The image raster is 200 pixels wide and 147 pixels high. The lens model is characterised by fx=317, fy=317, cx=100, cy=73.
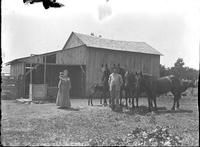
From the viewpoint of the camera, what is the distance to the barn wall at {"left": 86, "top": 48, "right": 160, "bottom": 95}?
2901 cm

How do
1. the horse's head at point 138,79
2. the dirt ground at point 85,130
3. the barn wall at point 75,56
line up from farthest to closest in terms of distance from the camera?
the barn wall at point 75,56 < the horse's head at point 138,79 < the dirt ground at point 85,130

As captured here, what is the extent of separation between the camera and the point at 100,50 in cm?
3008

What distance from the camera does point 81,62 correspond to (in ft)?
96.1

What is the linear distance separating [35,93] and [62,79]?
6524 millimetres

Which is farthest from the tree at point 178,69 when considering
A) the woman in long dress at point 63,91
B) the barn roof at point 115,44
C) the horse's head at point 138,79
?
the woman in long dress at point 63,91

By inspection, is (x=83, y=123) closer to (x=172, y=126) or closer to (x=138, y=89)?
(x=172, y=126)

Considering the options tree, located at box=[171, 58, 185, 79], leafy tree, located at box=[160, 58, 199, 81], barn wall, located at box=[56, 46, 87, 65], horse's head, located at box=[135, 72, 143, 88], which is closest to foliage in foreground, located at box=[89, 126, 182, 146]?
horse's head, located at box=[135, 72, 143, 88]

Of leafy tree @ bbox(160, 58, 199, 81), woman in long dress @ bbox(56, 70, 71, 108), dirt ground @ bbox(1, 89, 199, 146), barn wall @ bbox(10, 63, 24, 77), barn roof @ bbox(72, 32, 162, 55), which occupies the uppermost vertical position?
barn roof @ bbox(72, 32, 162, 55)

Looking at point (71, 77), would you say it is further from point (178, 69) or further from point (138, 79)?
point (178, 69)

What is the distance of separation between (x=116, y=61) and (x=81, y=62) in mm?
3762

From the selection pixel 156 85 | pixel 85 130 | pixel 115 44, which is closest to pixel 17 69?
pixel 115 44

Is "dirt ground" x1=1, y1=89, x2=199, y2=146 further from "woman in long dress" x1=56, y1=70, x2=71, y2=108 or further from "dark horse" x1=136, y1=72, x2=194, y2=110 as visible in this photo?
"woman in long dress" x1=56, y1=70, x2=71, y2=108

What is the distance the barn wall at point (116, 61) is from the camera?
1142 inches

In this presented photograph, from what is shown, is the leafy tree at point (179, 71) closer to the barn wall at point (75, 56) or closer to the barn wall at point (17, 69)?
the barn wall at point (75, 56)
